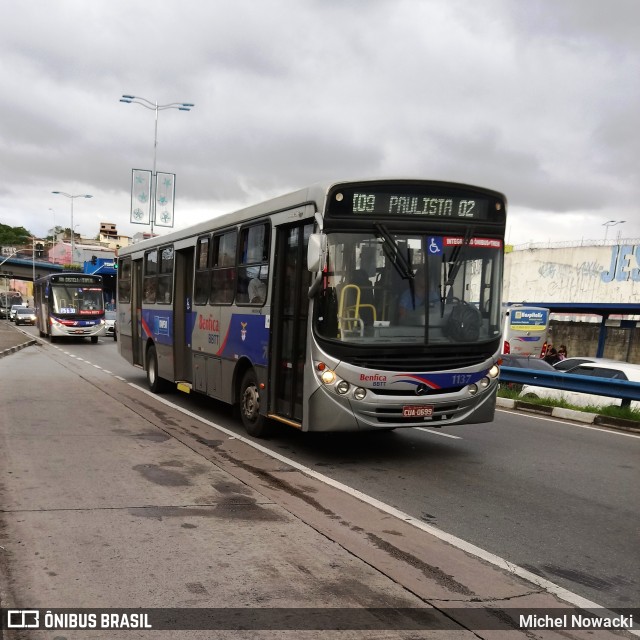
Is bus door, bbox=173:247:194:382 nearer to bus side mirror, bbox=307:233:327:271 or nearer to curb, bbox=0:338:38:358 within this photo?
bus side mirror, bbox=307:233:327:271

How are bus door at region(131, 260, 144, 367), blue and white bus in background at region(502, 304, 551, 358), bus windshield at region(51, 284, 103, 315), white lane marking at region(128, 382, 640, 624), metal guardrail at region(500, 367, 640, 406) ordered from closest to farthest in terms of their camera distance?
white lane marking at region(128, 382, 640, 624) → metal guardrail at region(500, 367, 640, 406) → bus door at region(131, 260, 144, 367) → blue and white bus in background at region(502, 304, 551, 358) → bus windshield at region(51, 284, 103, 315)

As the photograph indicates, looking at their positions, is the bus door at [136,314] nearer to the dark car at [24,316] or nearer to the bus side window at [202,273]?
the bus side window at [202,273]

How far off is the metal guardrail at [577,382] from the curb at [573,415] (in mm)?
454

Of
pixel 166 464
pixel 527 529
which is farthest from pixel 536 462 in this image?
pixel 166 464

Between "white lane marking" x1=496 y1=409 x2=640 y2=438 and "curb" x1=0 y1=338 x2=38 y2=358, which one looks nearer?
"white lane marking" x1=496 y1=409 x2=640 y2=438

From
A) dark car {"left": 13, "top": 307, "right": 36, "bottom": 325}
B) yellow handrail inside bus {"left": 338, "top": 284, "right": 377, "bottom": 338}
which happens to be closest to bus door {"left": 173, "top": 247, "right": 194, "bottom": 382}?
yellow handrail inside bus {"left": 338, "top": 284, "right": 377, "bottom": 338}

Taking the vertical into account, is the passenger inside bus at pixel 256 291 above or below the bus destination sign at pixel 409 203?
below

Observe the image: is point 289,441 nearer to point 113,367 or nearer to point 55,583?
point 55,583

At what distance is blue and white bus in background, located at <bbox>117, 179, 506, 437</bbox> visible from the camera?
23.9 ft

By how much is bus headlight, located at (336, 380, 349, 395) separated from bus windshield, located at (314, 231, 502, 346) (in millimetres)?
482

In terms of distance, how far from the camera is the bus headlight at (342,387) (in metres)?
7.27

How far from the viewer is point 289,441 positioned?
905 cm

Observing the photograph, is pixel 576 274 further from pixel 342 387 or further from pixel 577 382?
pixel 342 387

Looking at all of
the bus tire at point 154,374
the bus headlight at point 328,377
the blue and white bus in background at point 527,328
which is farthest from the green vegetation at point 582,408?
the blue and white bus in background at point 527,328
